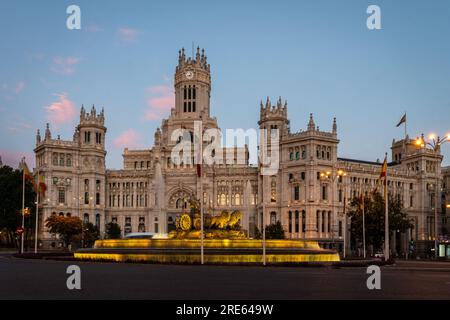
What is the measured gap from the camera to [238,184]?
15962 cm

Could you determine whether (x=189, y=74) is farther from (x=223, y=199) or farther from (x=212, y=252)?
(x=212, y=252)

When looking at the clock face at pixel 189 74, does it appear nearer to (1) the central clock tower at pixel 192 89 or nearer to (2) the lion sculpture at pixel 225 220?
(1) the central clock tower at pixel 192 89

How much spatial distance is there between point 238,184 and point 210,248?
101 m

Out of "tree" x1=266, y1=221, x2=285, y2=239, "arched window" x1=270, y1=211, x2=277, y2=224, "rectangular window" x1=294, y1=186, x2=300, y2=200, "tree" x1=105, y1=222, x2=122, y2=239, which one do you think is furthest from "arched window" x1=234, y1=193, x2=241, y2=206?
"tree" x1=105, y1=222, x2=122, y2=239

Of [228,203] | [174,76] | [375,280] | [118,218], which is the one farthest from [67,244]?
[375,280]

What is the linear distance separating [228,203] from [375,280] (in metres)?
128

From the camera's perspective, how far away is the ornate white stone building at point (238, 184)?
14575 cm

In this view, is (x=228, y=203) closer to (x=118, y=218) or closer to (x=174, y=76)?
(x=118, y=218)

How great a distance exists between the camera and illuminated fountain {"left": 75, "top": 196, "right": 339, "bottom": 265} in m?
54.5

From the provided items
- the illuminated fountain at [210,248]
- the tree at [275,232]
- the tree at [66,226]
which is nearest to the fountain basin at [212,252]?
the illuminated fountain at [210,248]

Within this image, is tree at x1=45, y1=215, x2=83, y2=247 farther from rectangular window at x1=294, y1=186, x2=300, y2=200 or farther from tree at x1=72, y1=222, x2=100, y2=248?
rectangular window at x1=294, y1=186, x2=300, y2=200

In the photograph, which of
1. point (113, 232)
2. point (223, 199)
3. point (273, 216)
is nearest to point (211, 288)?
point (113, 232)
